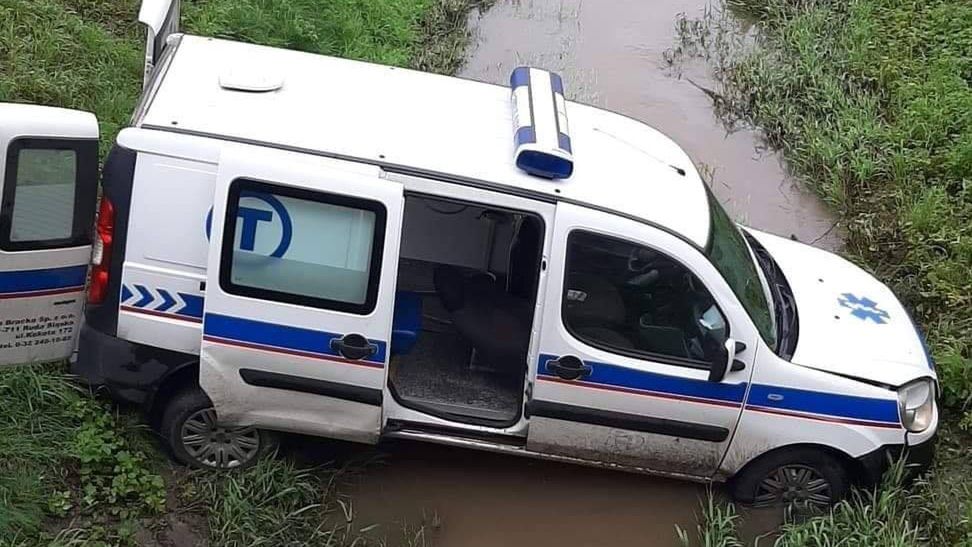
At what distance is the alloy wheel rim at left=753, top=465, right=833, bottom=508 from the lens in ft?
18.2

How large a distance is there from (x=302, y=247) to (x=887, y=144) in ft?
20.0

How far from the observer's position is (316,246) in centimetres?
489

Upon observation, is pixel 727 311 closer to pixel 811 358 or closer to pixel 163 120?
pixel 811 358

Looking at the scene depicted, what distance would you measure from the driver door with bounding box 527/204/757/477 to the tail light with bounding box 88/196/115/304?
2.01 m

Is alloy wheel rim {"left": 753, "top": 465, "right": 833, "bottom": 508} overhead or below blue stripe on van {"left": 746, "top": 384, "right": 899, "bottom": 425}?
below

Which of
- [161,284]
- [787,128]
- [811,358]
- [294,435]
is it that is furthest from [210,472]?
[787,128]

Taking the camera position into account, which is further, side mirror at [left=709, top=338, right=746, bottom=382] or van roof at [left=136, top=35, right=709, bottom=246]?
side mirror at [left=709, top=338, right=746, bottom=382]

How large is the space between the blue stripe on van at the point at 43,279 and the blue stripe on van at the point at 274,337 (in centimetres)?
72

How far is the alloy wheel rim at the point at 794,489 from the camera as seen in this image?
5.54 m

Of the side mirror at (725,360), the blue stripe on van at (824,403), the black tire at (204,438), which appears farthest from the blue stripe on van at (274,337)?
the blue stripe on van at (824,403)

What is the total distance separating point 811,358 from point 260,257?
2.71m

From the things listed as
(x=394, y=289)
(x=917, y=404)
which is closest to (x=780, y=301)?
(x=917, y=404)

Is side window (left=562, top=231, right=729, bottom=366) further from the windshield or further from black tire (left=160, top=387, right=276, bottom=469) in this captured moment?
black tire (left=160, top=387, right=276, bottom=469)

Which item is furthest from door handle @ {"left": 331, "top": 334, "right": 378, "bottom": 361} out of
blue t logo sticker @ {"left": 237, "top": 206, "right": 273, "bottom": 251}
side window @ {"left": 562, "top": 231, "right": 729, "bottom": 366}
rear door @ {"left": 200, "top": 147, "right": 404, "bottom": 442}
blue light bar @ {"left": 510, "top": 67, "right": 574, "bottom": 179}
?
blue light bar @ {"left": 510, "top": 67, "right": 574, "bottom": 179}
